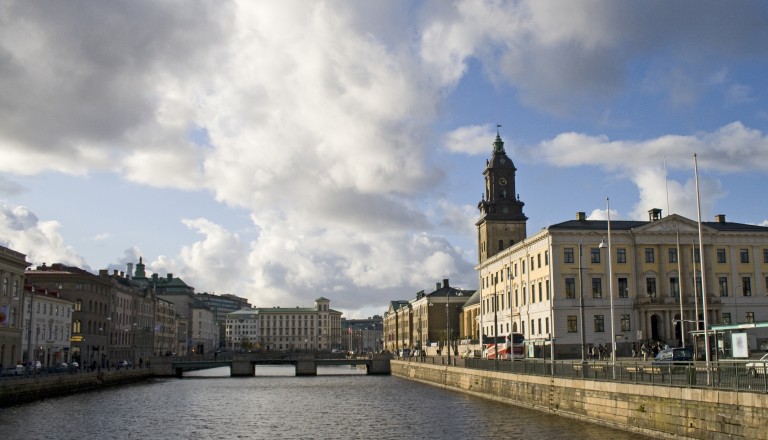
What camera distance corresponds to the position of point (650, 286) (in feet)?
284

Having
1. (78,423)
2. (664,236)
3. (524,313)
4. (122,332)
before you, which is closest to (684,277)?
(664,236)

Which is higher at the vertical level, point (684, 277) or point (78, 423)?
point (684, 277)

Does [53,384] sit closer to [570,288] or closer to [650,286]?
[570,288]

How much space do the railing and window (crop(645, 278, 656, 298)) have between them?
35.5 m

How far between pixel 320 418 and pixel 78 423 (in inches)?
605

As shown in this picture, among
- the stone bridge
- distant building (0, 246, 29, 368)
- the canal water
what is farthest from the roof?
distant building (0, 246, 29, 368)

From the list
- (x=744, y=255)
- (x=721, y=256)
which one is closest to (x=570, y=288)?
(x=721, y=256)

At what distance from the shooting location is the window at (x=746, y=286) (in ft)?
286

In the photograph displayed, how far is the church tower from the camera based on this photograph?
408ft

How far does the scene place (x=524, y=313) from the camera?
317ft

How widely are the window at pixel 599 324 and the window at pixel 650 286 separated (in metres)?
6.43

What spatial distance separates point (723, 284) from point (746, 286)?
268 centimetres

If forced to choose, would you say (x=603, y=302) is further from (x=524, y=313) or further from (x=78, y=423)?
(x=78, y=423)

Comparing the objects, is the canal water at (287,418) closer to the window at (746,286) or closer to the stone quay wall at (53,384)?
the stone quay wall at (53,384)
